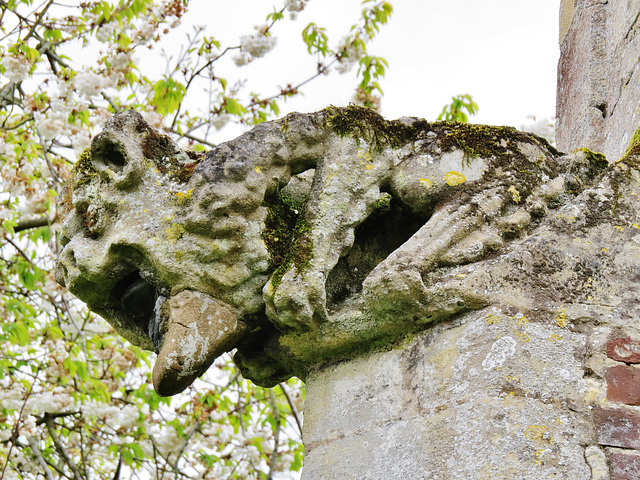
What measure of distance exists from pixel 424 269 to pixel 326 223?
0.32 meters

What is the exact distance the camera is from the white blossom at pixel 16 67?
528 cm

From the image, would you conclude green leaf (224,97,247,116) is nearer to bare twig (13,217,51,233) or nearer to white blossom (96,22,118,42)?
white blossom (96,22,118,42)

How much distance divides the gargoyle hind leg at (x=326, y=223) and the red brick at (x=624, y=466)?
0.79m

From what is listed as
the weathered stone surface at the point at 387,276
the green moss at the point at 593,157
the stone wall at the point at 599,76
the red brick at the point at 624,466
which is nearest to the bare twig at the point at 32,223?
the weathered stone surface at the point at 387,276

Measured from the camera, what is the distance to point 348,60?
6.04 meters

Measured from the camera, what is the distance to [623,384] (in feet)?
6.18

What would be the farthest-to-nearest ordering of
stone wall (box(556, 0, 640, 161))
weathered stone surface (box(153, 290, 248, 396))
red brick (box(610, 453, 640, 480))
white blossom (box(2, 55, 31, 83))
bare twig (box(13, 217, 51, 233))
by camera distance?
bare twig (box(13, 217, 51, 233))
white blossom (box(2, 55, 31, 83))
stone wall (box(556, 0, 640, 161))
weathered stone surface (box(153, 290, 248, 396))
red brick (box(610, 453, 640, 480))

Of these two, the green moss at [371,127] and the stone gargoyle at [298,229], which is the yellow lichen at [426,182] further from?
the green moss at [371,127]

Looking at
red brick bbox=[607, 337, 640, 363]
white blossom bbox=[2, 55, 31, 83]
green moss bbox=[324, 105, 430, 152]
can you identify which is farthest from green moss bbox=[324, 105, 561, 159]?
white blossom bbox=[2, 55, 31, 83]

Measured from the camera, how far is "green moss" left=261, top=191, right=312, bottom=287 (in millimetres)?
2182

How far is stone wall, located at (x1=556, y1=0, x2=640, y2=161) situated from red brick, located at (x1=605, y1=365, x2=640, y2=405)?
1130mm

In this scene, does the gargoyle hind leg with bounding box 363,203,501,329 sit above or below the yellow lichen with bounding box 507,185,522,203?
below

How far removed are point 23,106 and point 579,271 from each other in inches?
181

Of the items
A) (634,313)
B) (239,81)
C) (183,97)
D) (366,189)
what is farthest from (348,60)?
(634,313)
